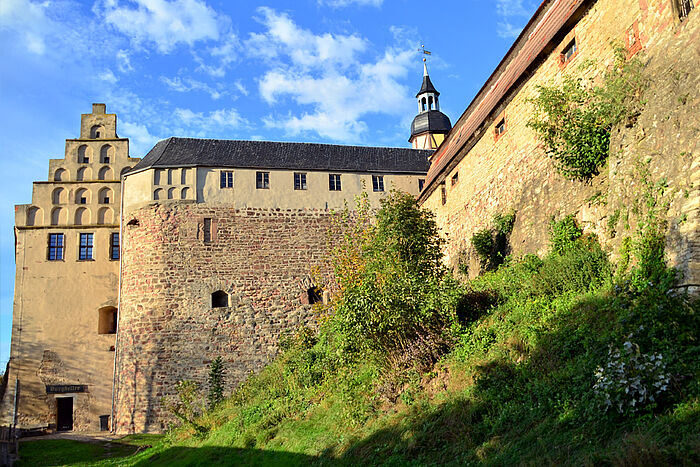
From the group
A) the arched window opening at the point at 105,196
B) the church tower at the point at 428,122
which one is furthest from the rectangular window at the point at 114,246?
the church tower at the point at 428,122

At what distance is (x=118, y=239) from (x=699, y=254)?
25679 mm

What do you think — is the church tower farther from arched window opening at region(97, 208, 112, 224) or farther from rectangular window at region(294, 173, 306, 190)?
arched window opening at region(97, 208, 112, 224)

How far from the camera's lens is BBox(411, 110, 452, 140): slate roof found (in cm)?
4816

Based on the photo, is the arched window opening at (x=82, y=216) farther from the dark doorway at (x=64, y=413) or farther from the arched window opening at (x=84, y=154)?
the dark doorway at (x=64, y=413)

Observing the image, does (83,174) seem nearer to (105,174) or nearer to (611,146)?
(105,174)

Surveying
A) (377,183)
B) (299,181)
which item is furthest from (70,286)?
(377,183)

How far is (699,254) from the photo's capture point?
24.8 ft

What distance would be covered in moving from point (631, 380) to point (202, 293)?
20708mm

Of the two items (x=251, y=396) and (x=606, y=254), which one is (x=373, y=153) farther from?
(x=606, y=254)

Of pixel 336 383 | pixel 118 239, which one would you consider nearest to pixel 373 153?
pixel 118 239

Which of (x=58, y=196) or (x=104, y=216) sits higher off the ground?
(x=58, y=196)

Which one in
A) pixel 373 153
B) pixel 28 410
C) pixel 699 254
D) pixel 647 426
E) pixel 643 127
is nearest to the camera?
pixel 647 426

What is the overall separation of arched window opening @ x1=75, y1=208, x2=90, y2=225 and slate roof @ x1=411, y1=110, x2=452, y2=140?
27201mm

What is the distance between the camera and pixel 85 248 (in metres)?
28.3
